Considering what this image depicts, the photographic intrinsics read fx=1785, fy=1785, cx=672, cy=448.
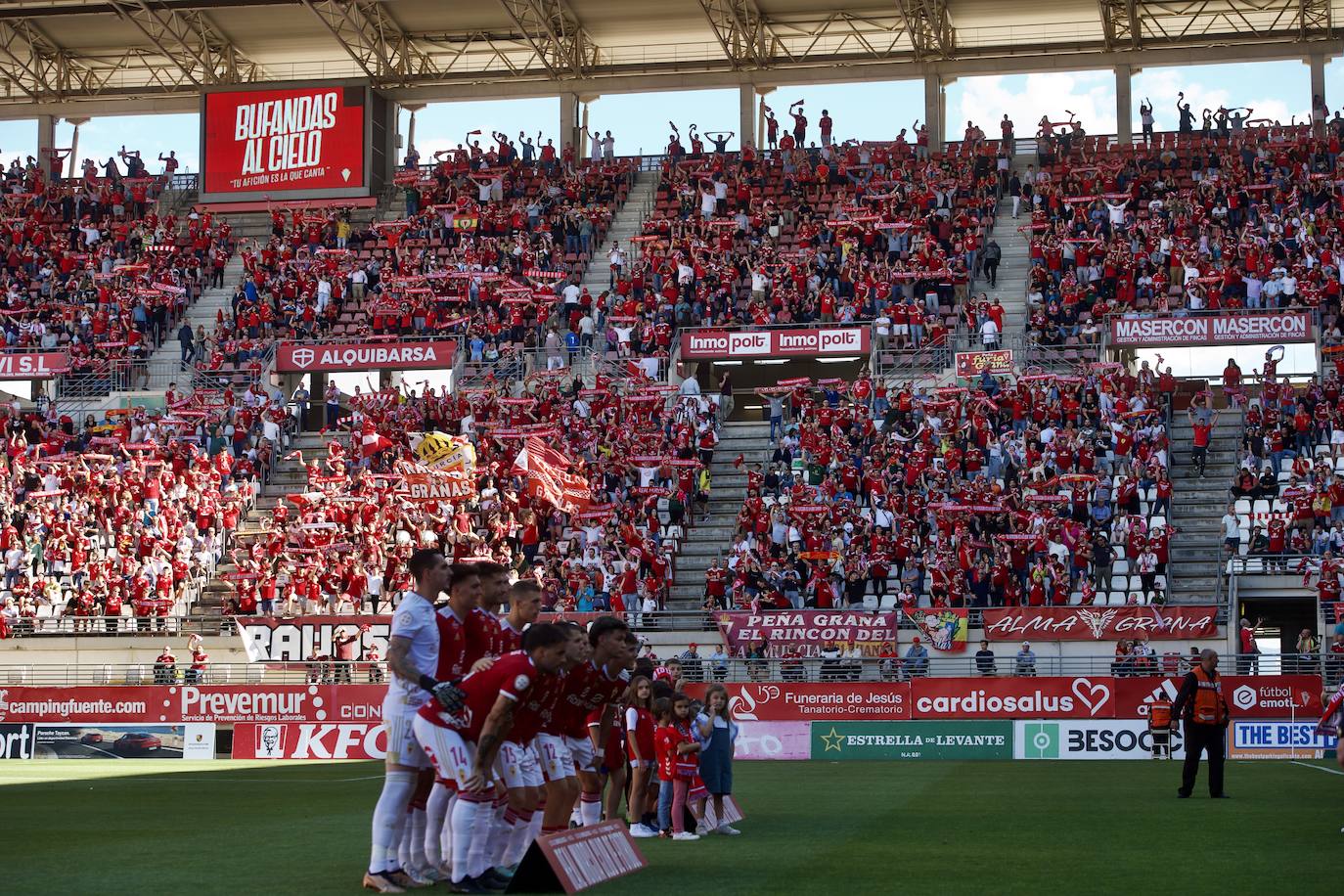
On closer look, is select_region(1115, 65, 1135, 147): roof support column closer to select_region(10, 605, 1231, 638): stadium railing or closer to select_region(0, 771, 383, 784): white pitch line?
select_region(10, 605, 1231, 638): stadium railing

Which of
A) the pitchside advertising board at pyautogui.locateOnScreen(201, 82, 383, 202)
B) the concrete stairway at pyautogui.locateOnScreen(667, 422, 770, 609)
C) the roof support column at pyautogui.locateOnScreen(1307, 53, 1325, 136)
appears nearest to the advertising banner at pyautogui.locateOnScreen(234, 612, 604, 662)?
the concrete stairway at pyautogui.locateOnScreen(667, 422, 770, 609)

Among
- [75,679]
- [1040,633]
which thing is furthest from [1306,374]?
[75,679]

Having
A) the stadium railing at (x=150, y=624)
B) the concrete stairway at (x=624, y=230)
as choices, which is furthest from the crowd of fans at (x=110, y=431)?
the concrete stairway at (x=624, y=230)

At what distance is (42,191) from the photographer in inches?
2245

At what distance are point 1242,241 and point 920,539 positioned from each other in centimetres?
1402

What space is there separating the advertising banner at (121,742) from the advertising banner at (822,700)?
32.0ft

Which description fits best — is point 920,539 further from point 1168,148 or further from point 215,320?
point 215,320

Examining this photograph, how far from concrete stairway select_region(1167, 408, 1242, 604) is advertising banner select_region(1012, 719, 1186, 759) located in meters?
5.49

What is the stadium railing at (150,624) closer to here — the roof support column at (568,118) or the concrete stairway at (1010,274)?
the concrete stairway at (1010,274)

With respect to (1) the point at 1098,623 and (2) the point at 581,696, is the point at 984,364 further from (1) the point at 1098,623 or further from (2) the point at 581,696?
(2) the point at 581,696

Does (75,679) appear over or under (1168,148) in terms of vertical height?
under

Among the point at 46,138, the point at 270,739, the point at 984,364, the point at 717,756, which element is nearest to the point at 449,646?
the point at 717,756

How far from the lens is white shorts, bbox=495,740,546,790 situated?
11.0 metres

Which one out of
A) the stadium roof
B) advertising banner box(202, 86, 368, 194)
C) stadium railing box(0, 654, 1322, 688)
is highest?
the stadium roof
